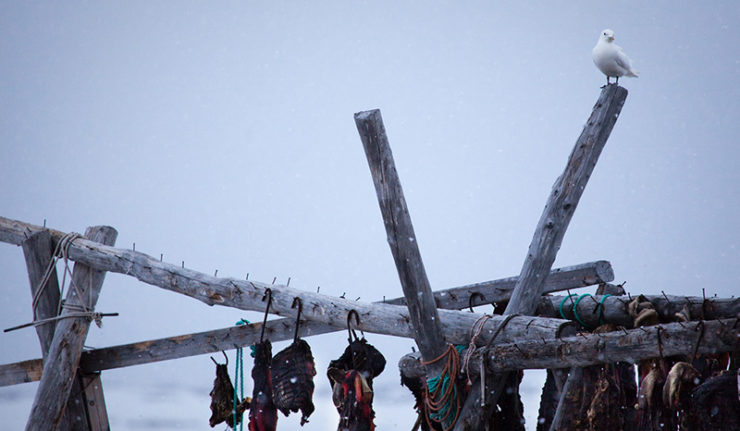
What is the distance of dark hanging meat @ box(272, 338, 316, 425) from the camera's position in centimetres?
413

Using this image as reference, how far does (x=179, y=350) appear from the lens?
5.78 metres

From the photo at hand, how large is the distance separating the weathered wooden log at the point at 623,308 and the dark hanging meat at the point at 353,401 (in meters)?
1.39

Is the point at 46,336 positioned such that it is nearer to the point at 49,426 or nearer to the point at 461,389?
the point at 49,426

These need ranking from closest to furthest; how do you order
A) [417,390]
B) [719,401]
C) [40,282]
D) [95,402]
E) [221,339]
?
[719,401], [417,390], [221,339], [40,282], [95,402]

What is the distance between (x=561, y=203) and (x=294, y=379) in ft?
6.31

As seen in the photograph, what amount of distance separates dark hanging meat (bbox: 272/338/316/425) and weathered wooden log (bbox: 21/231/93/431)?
2.74 metres

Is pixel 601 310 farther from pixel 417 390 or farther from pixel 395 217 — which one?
pixel 395 217

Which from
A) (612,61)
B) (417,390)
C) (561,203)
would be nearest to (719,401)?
(561,203)

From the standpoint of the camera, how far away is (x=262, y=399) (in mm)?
4520

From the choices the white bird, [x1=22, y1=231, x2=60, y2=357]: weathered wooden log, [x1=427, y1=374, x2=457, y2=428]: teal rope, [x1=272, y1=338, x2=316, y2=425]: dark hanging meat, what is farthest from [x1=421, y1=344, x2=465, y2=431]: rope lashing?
[x1=22, y1=231, x2=60, y2=357]: weathered wooden log

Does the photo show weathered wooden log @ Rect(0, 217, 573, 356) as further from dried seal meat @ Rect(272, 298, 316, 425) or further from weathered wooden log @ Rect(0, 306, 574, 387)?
dried seal meat @ Rect(272, 298, 316, 425)

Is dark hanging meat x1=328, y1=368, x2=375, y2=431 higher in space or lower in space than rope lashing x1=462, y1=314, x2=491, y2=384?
lower

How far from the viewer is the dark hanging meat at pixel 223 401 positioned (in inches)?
198

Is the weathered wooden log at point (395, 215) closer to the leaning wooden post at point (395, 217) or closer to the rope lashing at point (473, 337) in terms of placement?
the leaning wooden post at point (395, 217)
